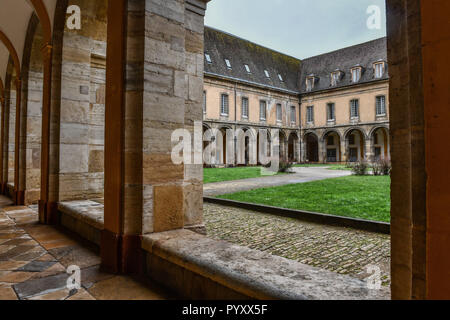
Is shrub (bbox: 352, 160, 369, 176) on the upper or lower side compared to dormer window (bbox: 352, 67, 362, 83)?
lower

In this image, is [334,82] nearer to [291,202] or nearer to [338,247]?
[291,202]

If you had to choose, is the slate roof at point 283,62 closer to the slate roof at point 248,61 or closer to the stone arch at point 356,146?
the slate roof at point 248,61

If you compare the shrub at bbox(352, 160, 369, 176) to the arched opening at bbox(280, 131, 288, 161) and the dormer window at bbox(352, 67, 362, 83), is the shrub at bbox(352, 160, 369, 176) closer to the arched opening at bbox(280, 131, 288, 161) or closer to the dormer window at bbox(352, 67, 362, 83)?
the arched opening at bbox(280, 131, 288, 161)

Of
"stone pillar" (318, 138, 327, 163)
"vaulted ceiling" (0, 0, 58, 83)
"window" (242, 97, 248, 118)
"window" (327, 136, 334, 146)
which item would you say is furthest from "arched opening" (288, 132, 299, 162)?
"vaulted ceiling" (0, 0, 58, 83)

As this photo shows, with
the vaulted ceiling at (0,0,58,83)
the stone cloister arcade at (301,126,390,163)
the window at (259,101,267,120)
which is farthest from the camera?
the stone cloister arcade at (301,126,390,163)

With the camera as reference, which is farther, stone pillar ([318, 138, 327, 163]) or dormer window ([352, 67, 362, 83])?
stone pillar ([318, 138, 327, 163])

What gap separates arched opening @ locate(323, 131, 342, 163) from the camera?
32281 mm

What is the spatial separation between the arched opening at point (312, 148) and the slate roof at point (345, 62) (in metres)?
5.84

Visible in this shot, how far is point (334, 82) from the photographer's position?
1166 inches

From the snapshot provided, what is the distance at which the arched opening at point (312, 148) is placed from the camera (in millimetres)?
33531

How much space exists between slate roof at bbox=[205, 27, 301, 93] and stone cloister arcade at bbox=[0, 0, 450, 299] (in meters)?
19.9

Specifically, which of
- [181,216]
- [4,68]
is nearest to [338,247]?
[181,216]
